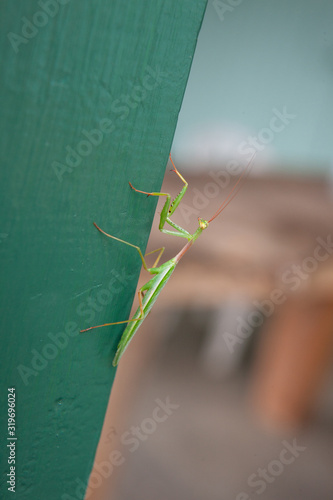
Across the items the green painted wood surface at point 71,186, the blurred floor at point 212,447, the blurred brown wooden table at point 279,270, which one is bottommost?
the blurred floor at point 212,447

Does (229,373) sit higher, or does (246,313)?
(246,313)

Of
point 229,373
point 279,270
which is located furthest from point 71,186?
point 229,373

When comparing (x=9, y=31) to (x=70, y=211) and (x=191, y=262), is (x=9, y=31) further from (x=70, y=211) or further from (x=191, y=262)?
(x=191, y=262)

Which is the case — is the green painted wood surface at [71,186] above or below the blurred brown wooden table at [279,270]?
above

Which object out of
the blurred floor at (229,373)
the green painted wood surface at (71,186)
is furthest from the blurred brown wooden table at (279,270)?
the green painted wood surface at (71,186)

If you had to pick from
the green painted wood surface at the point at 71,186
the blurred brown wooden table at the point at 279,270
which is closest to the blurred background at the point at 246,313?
the blurred brown wooden table at the point at 279,270

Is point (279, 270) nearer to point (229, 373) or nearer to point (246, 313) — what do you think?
point (246, 313)

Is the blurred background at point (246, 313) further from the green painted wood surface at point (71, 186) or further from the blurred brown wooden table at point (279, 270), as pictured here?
the green painted wood surface at point (71, 186)

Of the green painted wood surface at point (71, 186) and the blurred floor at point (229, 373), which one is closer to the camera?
the green painted wood surface at point (71, 186)
